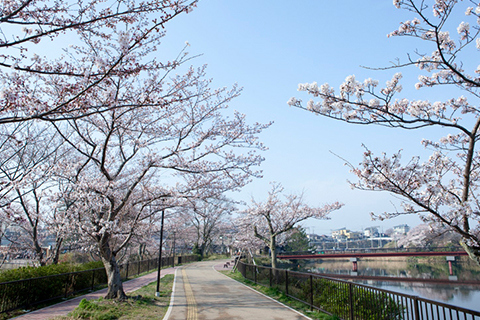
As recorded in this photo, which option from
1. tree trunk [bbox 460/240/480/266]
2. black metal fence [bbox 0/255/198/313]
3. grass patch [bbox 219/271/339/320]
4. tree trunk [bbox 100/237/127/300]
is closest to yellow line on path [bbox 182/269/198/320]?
tree trunk [bbox 100/237/127/300]

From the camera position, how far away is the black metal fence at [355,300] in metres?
5.86

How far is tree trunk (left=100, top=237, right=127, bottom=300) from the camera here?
11.5 meters

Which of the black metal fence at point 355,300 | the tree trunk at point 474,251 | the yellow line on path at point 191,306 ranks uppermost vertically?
the tree trunk at point 474,251

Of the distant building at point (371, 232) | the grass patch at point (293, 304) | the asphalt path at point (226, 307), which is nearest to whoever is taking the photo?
the grass patch at point (293, 304)

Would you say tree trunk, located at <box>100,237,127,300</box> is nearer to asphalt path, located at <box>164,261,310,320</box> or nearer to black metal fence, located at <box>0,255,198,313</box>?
asphalt path, located at <box>164,261,310,320</box>

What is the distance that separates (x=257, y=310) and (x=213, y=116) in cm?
750

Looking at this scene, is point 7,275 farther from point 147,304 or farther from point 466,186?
point 466,186

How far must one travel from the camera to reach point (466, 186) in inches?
203

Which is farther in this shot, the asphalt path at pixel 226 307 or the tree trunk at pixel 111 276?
the tree trunk at pixel 111 276

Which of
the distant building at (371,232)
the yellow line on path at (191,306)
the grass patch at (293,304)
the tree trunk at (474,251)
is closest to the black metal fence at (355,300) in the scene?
the grass patch at (293,304)

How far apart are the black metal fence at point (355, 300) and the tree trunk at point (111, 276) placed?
668cm

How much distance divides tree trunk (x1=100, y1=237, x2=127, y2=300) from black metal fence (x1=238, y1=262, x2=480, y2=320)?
6680 mm

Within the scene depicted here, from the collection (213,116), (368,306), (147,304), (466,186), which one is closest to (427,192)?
(466,186)

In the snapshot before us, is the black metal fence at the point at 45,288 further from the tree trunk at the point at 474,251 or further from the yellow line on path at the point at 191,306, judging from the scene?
the tree trunk at the point at 474,251
